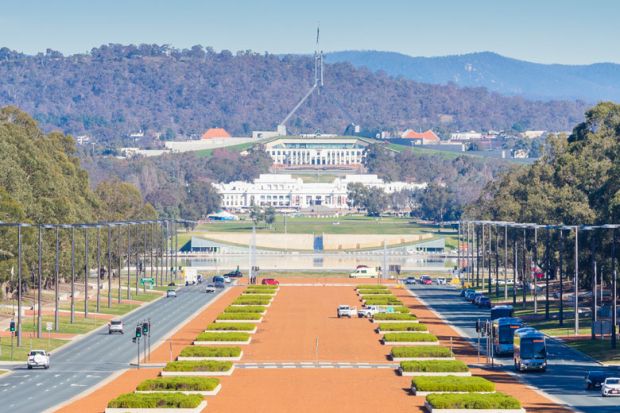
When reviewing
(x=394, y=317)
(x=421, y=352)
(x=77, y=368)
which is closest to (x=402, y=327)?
(x=394, y=317)

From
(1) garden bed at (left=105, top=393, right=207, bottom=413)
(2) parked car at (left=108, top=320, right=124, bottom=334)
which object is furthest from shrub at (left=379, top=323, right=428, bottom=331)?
(1) garden bed at (left=105, top=393, right=207, bottom=413)

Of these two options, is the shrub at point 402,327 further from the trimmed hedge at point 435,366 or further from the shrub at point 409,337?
the trimmed hedge at point 435,366

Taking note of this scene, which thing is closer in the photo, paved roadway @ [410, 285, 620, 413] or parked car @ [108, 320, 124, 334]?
paved roadway @ [410, 285, 620, 413]

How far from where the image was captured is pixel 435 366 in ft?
278

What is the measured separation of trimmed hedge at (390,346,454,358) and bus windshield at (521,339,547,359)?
587 centimetres

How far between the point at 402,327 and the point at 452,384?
38626 mm

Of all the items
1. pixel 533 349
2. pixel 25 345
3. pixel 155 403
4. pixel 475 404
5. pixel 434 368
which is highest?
pixel 533 349

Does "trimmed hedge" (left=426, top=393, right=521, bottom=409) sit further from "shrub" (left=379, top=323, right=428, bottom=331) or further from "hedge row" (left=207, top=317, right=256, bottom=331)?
"hedge row" (left=207, top=317, right=256, bottom=331)

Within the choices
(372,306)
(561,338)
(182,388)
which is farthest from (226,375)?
(372,306)

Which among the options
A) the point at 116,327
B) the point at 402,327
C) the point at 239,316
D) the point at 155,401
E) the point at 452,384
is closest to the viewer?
the point at 155,401

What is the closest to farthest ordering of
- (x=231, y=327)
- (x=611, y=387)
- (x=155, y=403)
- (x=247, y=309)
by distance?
1. (x=155, y=403)
2. (x=611, y=387)
3. (x=231, y=327)
4. (x=247, y=309)

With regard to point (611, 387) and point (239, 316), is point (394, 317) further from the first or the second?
point (611, 387)

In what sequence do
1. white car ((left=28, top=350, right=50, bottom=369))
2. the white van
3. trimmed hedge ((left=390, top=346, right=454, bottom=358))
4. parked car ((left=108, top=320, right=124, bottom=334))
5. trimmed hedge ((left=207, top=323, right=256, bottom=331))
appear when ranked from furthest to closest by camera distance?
the white van, parked car ((left=108, top=320, right=124, bottom=334)), trimmed hedge ((left=207, top=323, right=256, bottom=331)), trimmed hedge ((left=390, top=346, right=454, bottom=358)), white car ((left=28, top=350, right=50, bottom=369))

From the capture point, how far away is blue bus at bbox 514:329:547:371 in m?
87.4
